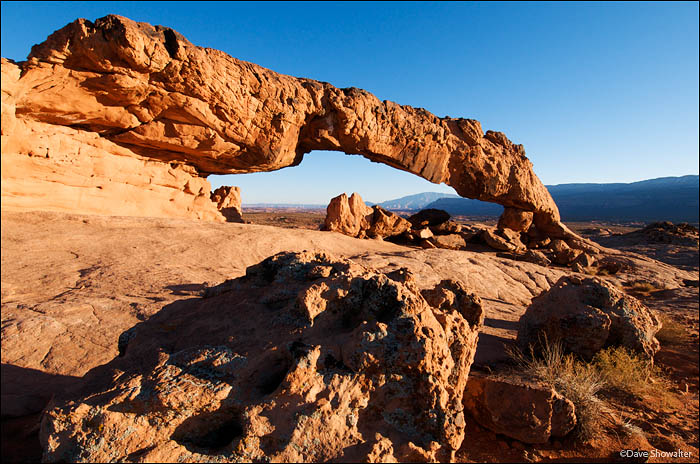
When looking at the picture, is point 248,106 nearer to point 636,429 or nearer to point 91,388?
point 91,388

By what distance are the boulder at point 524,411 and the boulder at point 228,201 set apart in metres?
12.9

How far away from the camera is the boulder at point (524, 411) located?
3.06m

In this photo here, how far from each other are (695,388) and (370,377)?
5.54 meters

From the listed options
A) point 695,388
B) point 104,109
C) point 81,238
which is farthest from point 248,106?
point 695,388

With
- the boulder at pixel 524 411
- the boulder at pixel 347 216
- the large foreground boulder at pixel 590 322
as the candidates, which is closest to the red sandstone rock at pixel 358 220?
the boulder at pixel 347 216

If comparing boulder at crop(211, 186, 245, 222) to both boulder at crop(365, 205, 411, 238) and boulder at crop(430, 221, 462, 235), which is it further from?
boulder at crop(430, 221, 462, 235)

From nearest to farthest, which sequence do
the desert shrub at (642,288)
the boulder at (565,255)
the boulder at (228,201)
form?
1. the desert shrub at (642,288)
2. the boulder at (228,201)
3. the boulder at (565,255)

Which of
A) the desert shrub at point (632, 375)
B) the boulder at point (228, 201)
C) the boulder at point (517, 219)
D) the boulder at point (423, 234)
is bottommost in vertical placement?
the desert shrub at point (632, 375)

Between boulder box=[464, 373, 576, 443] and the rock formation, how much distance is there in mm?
10857

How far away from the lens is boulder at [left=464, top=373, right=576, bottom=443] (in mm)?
3059

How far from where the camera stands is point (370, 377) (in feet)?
6.38

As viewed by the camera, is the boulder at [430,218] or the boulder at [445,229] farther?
the boulder at [430,218]

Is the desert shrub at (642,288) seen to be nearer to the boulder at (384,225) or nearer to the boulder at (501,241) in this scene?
the boulder at (501,241)

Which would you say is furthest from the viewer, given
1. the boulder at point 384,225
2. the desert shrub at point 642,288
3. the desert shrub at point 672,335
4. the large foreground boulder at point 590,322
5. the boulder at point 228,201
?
the boulder at point 384,225
